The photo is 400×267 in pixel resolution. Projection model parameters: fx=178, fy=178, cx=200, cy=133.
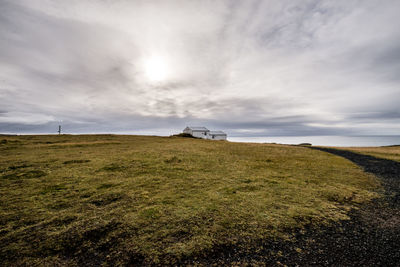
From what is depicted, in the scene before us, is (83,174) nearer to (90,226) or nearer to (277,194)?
(90,226)

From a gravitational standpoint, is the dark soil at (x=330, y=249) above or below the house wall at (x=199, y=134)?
below

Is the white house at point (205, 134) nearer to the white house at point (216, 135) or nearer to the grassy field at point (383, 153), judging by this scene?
the white house at point (216, 135)

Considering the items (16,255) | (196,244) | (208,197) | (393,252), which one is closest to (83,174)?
(16,255)

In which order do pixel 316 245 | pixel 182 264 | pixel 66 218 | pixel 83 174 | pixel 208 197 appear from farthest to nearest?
pixel 83 174 < pixel 208 197 < pixel 66 218 < pixel 316 245 < pixel 182 264

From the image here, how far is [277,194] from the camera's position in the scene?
11.0m

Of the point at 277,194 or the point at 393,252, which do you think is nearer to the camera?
the point at 393,252

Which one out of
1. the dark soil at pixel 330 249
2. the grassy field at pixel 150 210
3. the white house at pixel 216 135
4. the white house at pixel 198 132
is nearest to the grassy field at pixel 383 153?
the grassy field at pixel 150 210

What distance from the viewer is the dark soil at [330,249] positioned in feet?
17.2

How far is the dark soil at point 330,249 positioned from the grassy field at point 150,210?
39 cm

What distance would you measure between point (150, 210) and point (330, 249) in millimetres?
7109

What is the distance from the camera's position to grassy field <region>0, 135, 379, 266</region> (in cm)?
575

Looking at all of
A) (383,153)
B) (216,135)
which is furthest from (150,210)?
(216,135)

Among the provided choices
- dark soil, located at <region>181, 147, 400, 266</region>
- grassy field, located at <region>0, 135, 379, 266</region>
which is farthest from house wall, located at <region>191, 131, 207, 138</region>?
dark soil, located at <region>181, 147, 400, 266</region>

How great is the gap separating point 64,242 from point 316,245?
28.2 feet
